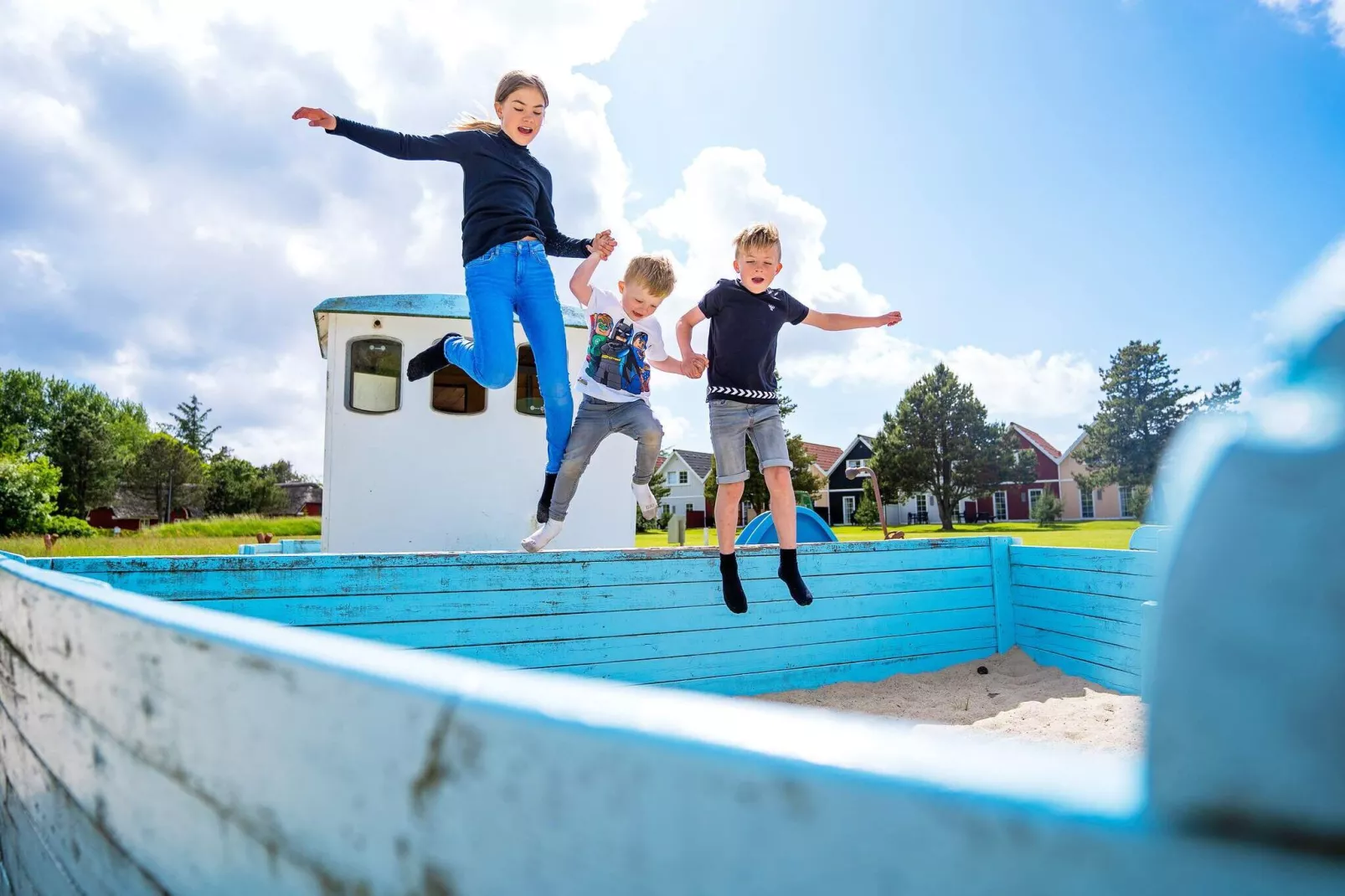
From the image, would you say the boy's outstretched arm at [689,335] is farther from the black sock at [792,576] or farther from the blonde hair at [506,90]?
the blonde hair at [506,90]

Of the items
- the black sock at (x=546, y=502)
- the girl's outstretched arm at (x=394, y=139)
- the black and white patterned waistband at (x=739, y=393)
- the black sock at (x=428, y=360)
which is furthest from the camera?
the black sock at (x=428, y=360)

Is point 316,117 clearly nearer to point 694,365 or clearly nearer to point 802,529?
point 694,365

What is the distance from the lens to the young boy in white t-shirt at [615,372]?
392 centimetres

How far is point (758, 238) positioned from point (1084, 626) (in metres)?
2.88

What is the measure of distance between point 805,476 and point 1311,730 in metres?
41.3

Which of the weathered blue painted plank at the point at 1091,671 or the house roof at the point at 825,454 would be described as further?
the house roof at the point at 825,454

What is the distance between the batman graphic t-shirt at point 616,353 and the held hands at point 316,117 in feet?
4.59

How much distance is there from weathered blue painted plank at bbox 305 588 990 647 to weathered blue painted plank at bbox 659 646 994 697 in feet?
0.81

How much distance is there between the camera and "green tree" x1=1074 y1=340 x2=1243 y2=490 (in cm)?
5341

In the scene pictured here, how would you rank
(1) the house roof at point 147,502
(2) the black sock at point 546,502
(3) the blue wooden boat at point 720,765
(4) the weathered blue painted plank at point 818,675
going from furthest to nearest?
(1) the house roof at point 147,502, (2) the black sock at point 546,502, (4) the weathered blue painted plank at point 818,675, (3) the blue wooden boat at point 720,765

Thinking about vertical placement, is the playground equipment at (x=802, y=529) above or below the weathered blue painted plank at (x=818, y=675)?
above

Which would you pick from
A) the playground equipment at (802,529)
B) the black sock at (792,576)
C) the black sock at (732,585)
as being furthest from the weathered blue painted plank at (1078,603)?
the black sock at (732,585)

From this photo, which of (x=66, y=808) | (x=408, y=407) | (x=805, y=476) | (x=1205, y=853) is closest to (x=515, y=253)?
(x=66, y=808)

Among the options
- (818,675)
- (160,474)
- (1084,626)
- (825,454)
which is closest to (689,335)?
(818,675)
